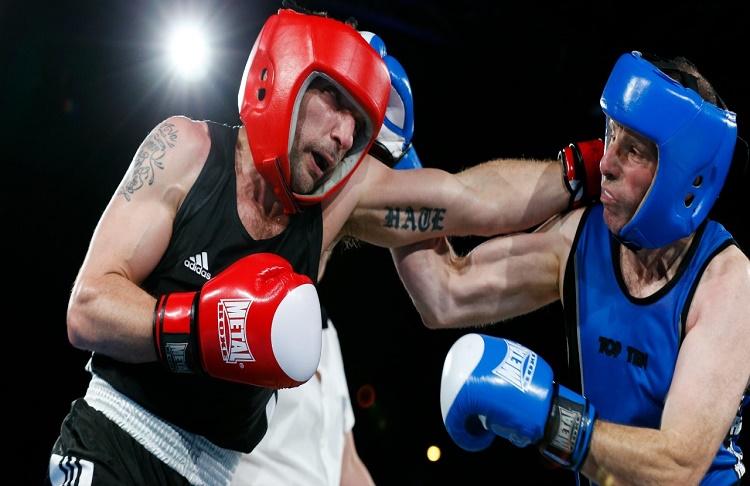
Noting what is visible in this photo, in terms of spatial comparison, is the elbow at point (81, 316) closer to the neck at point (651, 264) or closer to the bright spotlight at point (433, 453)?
the neck at point (651, 264)

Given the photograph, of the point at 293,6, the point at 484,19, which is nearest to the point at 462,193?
the point at 293,6

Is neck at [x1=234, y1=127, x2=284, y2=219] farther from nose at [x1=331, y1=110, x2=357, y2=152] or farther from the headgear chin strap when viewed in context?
nose at [x1=331, y1=110, x2=357, y2=152]

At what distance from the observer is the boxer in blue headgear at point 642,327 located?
185 centimetres

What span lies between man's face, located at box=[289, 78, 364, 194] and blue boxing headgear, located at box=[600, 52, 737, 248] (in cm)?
75

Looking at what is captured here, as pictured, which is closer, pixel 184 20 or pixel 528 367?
pixel 528 367

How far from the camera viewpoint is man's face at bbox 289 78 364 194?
2.22 m

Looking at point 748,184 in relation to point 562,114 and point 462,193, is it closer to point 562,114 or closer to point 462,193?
point 562,114

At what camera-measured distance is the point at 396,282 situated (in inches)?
206

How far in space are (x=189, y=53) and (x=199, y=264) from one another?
252 centimetres

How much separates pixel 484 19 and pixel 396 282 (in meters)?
1.79

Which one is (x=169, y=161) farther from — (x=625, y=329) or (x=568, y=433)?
(x=625, y=329)

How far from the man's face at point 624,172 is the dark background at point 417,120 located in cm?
242

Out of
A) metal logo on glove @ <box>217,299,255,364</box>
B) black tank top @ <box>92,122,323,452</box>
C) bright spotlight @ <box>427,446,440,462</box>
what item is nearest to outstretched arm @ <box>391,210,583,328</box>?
black tank top @ <box>92,122,323,452</box>

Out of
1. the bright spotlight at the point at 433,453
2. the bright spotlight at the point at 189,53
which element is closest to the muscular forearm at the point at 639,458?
the bright spotlight at the point at 189,53
